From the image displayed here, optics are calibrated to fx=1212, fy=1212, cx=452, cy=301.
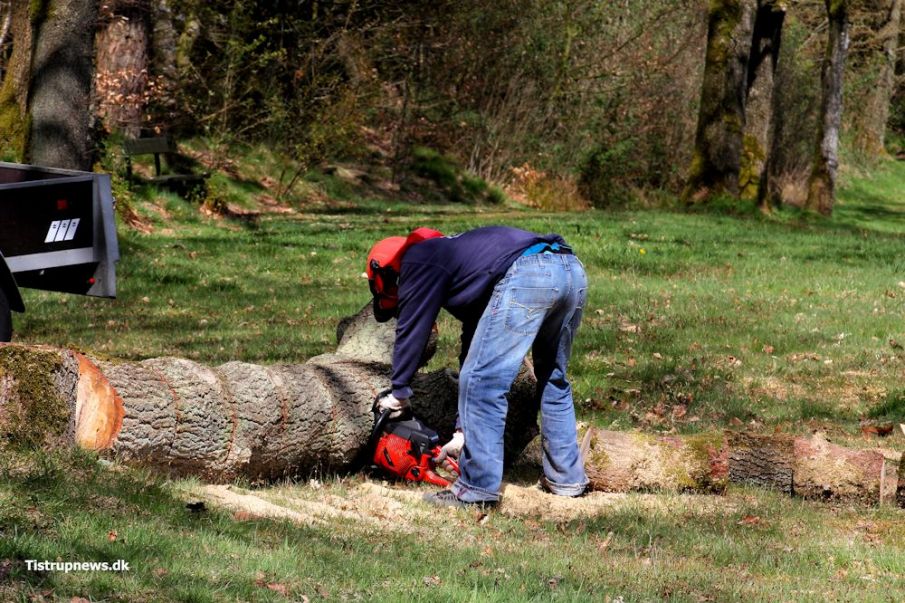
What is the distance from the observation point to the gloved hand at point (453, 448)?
6715 mm

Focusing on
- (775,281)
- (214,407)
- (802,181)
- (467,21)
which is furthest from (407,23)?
(214,407)

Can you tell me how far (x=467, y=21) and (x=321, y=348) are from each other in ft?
66.2

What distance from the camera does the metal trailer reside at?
753cm

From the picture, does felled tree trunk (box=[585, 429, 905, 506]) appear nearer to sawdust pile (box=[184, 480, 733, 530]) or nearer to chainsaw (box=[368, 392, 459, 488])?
sawdust pile (box=[184, 480, 733, 530])

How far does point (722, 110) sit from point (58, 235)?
20.1 metres

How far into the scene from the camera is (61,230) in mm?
7828

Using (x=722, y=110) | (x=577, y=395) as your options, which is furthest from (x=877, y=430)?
(x=722, y=110)

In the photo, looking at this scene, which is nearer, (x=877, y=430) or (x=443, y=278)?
(x=443, y=278)

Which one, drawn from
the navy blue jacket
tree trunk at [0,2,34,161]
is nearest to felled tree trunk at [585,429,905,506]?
the navy blue jacket

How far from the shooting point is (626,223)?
21.2 m

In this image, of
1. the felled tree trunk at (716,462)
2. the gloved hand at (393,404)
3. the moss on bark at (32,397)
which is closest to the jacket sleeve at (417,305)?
the gloved hand at (393,404)

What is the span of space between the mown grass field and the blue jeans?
0.33m

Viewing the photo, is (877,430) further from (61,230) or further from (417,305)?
(61,230)

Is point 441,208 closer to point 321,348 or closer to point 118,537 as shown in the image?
point 321,348
